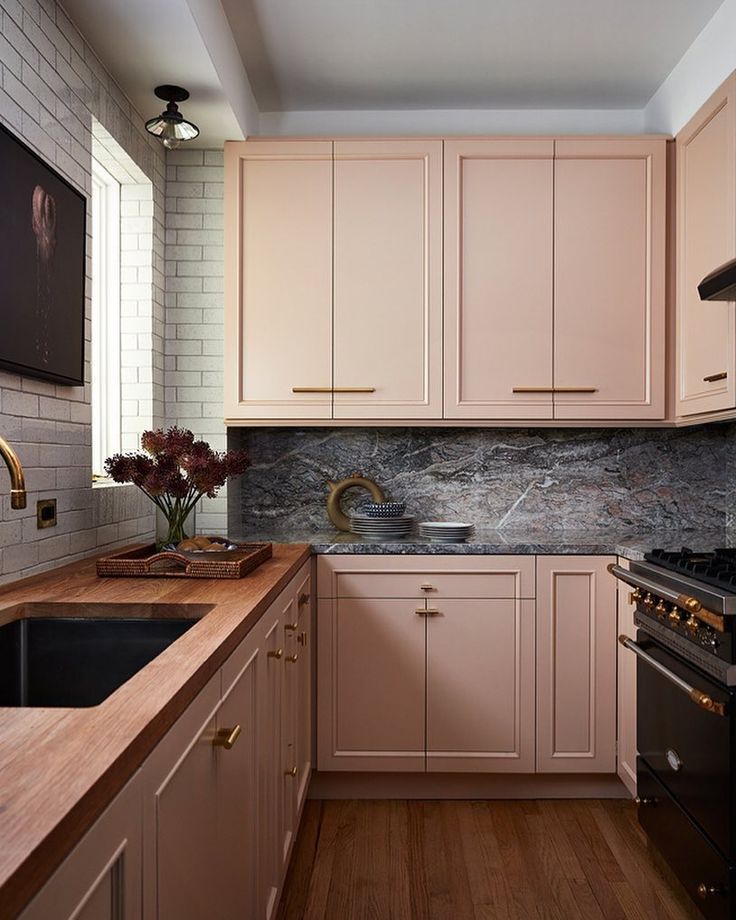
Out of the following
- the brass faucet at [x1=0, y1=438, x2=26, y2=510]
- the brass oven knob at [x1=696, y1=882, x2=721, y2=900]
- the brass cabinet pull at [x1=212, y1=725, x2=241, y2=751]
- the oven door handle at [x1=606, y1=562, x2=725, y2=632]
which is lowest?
the brass oven knob at [x1=696, y1=882, x2=721, y2=900]

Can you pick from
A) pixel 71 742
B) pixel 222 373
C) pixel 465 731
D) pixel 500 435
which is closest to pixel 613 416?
pixel 500 435

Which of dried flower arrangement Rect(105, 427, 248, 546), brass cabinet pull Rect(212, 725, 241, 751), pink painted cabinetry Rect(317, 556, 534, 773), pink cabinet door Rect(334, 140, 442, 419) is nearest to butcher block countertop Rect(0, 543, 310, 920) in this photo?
brass cabinet pull Rect(212, 725, 241, 751)

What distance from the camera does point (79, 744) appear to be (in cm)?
92

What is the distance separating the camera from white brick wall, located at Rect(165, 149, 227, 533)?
324cm

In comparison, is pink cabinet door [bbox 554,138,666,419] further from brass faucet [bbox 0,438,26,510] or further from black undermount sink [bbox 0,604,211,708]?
brass faucet [bbox 0,438,26,510]

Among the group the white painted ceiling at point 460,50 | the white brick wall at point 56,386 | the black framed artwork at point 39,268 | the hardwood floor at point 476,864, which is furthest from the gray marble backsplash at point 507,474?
the white painted ceiling at point 460,50

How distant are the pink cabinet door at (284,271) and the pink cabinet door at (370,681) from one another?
0.78m

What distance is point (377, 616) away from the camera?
2893 millimetres

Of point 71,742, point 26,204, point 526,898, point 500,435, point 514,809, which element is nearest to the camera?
point 71,742

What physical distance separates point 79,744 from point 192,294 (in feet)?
8.38

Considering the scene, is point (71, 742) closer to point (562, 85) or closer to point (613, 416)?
point (613, 416)

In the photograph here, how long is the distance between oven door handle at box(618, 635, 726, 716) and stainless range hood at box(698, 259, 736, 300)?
3.52 ft

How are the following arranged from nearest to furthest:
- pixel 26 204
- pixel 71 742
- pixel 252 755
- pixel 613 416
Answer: pixel 71 742, pixel 252 755, pixel 26 204, pixel 613 416

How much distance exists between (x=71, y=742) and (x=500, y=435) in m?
2.73
